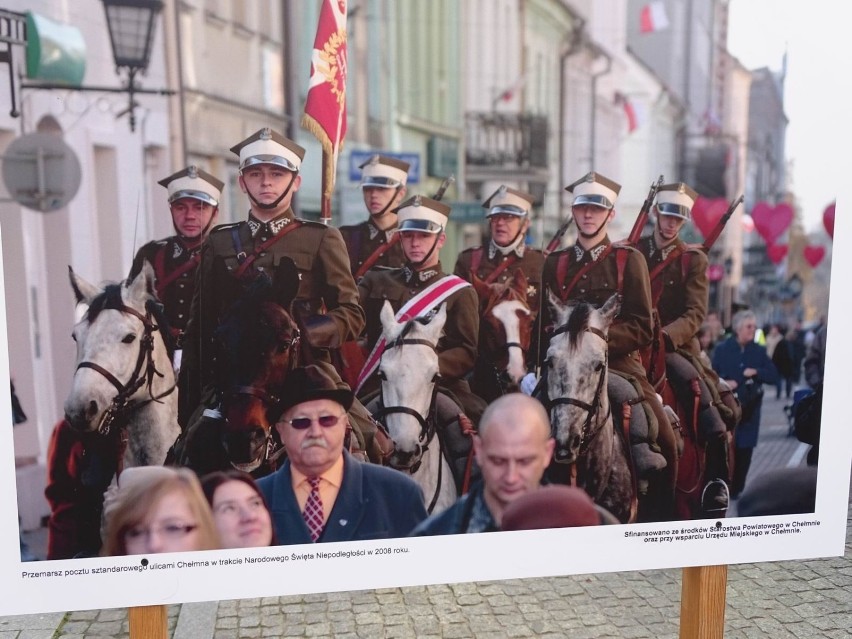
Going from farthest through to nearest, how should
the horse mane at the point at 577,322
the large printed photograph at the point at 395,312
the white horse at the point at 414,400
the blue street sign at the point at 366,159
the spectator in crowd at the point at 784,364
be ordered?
the spectator in crowd at the point at 784,364 < the horse mane at the point at 577,322 < the white horse at the point at 414,400 < the blue street sign at the point at 366,159 < the large printed photograph at the point at 395,312

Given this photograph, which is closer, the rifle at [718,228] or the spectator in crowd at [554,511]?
the spectator in crowd at [554,511]

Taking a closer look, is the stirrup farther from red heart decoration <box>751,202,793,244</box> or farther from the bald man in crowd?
red heart decoration <box>751,202,793,244</box>

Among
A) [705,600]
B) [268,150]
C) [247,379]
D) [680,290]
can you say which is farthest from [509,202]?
[705,600]

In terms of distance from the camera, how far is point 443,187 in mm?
2787

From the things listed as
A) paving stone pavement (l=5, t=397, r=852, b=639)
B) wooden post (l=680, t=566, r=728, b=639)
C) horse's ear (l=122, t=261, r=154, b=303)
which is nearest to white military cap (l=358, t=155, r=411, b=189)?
horse's ear (l=122, t=261, r=154, b=303)

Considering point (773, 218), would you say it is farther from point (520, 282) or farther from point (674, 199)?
point (520, 282)

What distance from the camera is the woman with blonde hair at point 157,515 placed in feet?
8.74

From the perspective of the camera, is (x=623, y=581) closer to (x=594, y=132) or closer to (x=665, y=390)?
(x=665, y=390)

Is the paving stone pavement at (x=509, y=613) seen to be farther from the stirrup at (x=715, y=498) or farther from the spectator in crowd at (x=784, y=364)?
the spectator in crowd at (x=784, y=364)

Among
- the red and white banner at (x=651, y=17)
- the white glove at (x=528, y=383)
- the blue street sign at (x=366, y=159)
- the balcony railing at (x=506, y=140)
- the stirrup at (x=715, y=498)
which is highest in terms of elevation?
the red and white banner at (x=651, y=17)

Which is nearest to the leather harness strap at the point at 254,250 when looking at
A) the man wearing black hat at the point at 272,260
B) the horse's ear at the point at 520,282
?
the man wearing black hat at the point at 272,260

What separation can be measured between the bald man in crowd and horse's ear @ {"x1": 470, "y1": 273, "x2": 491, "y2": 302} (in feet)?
1.15

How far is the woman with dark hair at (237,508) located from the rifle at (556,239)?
1.26m

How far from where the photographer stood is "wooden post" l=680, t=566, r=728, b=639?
123 inches
